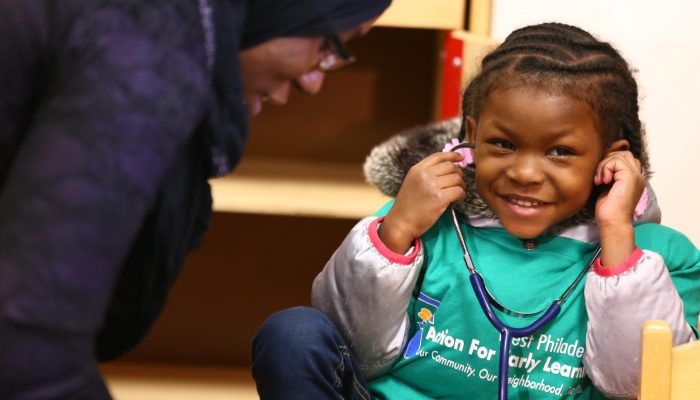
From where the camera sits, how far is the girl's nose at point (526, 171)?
4.75 ft

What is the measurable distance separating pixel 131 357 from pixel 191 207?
1672mm

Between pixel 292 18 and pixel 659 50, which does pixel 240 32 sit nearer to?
pixel 292 18

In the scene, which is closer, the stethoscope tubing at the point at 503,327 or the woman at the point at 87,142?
the woman at the point at 87,142

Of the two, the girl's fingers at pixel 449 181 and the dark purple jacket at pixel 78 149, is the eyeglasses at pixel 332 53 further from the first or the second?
the girl's fingers at pixel 449 181

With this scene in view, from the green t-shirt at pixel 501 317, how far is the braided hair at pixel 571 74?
7.2 inches

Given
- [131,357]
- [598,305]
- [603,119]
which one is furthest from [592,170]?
[131,357]

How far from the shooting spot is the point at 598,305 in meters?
1.45

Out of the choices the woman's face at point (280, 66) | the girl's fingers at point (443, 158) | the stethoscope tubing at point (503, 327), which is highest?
the woman's face at point (280, 66)

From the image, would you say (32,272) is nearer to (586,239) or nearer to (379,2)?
(379,2)

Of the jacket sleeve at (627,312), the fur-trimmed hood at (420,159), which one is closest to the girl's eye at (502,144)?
the fur-trimmed hood at (420,159)

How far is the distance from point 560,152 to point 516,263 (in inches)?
7.7

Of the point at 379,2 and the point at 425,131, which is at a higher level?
the point at 379,2

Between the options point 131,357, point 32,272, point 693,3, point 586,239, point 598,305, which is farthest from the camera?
point 131,357

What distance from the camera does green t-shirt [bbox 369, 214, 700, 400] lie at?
152cm
